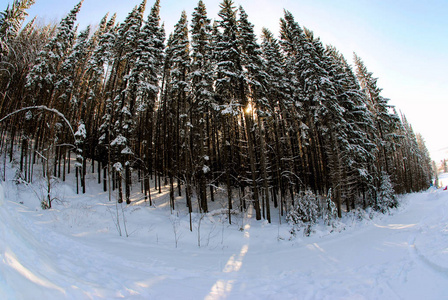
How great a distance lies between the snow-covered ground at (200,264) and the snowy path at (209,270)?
0.03m

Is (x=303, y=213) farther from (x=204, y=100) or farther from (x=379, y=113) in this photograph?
(x=379, y=113)

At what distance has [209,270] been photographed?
294 inches

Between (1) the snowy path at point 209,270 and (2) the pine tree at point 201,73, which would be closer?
(1) the snowy path at point 209,270

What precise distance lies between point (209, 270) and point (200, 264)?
0.77 m

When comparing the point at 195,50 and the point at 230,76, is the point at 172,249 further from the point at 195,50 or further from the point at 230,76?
the point at 195,50

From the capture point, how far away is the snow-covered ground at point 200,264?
369cm

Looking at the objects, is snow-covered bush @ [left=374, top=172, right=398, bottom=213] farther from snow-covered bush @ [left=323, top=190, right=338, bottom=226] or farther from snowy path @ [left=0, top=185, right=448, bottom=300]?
snowy path @ [left=0, top=185, right=448, bottom=300]

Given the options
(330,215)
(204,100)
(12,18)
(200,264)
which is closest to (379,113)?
(330,215)

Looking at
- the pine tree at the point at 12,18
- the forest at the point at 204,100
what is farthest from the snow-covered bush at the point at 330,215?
the pine tree at the point at 12,18

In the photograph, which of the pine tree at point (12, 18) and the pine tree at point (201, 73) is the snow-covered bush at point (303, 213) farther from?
the pine tree at point (12, 18)

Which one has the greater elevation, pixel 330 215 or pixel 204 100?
pixel 204 100

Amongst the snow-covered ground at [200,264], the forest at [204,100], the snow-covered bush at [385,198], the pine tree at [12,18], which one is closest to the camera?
the snow-covered ground at [200,264]

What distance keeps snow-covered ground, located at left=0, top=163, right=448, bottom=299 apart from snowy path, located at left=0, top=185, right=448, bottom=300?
28mm

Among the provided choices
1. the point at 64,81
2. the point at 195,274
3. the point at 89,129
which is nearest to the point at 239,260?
the point at 195,274
